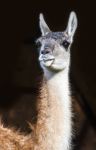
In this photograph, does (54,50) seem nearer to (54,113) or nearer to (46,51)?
(46,51)

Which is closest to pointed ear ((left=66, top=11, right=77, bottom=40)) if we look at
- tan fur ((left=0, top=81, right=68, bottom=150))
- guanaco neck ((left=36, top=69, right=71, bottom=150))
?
guanaco neck ((left=36, top=69, right=71, bottom=150))

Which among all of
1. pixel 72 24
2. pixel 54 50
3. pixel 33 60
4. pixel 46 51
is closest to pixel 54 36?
pixel 54 50

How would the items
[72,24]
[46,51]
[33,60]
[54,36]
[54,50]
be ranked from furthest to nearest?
1. [33,60]
2. [72,24]
3. [54,36]
4. [54,50]
5. [46,51]

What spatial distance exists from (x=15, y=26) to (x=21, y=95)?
967 mm

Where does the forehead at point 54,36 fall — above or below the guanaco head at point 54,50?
above

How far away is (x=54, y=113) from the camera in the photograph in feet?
20.1

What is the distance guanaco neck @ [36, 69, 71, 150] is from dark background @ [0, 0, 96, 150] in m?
3.90

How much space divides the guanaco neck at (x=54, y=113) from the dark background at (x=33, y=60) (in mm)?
3901

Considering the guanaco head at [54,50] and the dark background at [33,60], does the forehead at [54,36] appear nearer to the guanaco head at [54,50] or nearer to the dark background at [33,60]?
the guanaco head at [54,50]

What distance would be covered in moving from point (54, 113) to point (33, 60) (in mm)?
4457

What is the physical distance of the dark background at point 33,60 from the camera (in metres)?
10.2

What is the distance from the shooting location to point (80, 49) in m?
10.3

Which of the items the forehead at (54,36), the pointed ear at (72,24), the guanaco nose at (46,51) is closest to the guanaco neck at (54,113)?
the guanaco nose at (46,51)

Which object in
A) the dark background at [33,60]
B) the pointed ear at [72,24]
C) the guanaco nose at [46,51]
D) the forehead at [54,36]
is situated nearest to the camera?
the guanaco nose at [46,51]
